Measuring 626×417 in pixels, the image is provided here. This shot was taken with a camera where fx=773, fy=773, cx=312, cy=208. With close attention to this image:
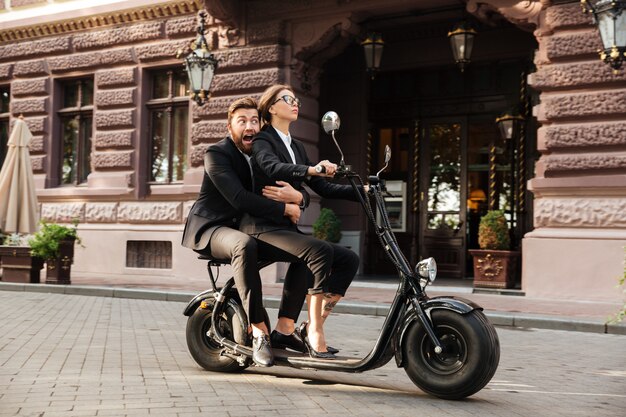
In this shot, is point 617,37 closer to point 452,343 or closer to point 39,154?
point 452,343

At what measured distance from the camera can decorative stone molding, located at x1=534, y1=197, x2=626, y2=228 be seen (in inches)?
424

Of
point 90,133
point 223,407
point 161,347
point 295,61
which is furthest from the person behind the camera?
point 90,133

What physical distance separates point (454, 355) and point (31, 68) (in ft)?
49.3

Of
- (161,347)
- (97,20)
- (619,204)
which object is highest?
(97,20)

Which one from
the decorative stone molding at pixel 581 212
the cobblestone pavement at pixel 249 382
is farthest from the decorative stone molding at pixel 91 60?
the cobblestone pavement at pixel 249 382

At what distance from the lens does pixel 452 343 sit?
4.25m

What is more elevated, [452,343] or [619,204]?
[619,204]

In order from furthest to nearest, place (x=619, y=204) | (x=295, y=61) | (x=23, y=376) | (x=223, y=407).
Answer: (x=295, y=61) < (x=619, y=204) < (x=23, y=376) < (x=223, y=407)

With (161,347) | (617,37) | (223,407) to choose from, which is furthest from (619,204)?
(223,407)

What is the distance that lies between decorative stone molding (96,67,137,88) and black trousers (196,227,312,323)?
11248 mm

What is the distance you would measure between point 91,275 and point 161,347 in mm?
9201

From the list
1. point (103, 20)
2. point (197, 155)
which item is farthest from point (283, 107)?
point (103, 20)

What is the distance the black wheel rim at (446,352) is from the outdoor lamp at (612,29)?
713cm

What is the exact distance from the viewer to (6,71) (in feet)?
57.3
